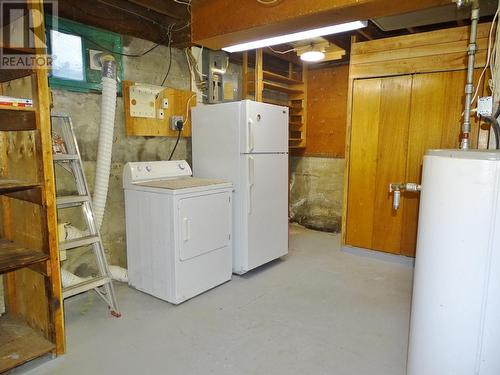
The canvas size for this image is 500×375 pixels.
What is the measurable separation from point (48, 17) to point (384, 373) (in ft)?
10.2

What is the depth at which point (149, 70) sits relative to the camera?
3012mm

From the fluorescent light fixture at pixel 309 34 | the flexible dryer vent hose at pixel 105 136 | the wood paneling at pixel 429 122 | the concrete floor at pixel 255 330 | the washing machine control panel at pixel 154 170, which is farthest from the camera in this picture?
the wood paneling at pixel 429 122

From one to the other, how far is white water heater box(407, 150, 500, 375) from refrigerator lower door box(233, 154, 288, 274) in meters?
1.73

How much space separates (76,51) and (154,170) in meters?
1.07

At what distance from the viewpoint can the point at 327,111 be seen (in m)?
4.79

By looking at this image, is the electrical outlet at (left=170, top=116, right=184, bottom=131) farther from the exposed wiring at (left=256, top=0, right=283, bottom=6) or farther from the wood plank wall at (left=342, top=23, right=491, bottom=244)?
the wood plank wall at (left=342, top=23, right=491, bottom=244)

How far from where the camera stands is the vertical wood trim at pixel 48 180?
5.41 ft

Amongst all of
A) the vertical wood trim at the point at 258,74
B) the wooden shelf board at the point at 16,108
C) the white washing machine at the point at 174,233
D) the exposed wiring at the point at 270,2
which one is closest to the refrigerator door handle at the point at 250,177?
the white washing machine at the point at 174,233

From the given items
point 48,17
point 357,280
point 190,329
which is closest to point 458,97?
A: point 357,280

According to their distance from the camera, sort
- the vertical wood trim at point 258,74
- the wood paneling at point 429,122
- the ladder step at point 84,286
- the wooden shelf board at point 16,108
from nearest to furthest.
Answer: the wooden shelf board at point 16,108
the ladder step at point 84,286
the wood paneling at point 429,122
the vertical wood trim at point 258,74

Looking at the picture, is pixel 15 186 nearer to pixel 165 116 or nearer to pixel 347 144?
pixel 165 116

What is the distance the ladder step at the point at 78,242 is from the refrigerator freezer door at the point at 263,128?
1.39m

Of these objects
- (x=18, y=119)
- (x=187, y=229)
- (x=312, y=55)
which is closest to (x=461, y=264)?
(x=187, y=229)

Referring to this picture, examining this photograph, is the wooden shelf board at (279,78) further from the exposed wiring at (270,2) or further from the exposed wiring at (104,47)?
the exposed wiring at (270,2)
